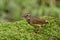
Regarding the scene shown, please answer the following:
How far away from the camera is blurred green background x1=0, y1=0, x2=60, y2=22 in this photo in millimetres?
5105

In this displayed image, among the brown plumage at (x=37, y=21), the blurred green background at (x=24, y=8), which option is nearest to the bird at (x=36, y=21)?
the brown plumage at (x=37, y=21)

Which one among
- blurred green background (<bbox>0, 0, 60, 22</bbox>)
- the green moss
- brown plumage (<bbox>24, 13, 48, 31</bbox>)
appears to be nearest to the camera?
the green moss

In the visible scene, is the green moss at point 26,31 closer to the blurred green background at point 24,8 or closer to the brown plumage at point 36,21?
the brown plumage at point 36,21

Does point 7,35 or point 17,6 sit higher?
point 7,35

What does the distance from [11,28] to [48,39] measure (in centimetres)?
45

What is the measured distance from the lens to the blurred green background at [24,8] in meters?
5.11

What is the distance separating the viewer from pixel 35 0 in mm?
5344

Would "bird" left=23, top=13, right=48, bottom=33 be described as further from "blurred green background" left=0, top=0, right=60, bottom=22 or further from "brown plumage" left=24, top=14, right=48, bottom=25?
"blurred green background" left=0, top=0, right=60, bottom=22

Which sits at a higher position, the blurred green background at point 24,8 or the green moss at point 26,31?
the green moss at point 26,31

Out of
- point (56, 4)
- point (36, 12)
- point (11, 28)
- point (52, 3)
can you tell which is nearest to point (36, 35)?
point (11, 28)

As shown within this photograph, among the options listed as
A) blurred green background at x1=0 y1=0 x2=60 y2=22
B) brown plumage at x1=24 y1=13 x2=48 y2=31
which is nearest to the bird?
brown plumage at x1=24 y1=13 x2=48 y2=31

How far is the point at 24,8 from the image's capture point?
531 centimetres

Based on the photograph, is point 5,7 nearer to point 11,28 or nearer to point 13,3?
point 13,3

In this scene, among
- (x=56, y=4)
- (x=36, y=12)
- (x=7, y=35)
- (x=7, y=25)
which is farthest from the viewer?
(x=56, y=4)
